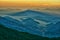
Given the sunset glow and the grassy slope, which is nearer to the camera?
the grassy slope

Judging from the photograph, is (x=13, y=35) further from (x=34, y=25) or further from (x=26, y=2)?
(x=26, y=2)

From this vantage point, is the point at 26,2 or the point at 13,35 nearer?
the point at 13,35

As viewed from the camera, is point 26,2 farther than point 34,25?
Yes

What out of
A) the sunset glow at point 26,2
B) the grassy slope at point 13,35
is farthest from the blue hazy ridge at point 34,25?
the sunset glow at point 26,2

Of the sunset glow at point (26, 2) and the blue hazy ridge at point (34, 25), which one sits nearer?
the blue hazy ridge at point (34, 25)

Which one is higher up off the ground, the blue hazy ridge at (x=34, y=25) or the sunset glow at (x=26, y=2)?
the sunset glow at (x=26, y=2)

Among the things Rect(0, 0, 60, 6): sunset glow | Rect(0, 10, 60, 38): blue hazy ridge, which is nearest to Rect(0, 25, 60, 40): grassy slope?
Rect(0, 10, 60, 38): blue hazy ridge

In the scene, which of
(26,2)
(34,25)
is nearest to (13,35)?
(34,25)

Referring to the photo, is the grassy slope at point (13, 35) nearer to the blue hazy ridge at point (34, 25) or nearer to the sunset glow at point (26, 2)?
the blue hazy ridge at point (34, 25)

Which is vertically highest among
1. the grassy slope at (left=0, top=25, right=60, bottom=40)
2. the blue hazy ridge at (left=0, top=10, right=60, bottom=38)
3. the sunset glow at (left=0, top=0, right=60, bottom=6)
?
the sunset glow at (left=0, top=0, right=60, bottom=6)

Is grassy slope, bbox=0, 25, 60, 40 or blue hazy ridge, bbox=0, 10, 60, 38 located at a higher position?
blue hazy ridge, bbox=0, 10, 60, 38

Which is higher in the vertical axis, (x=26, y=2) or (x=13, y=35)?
(x=26, y=2)

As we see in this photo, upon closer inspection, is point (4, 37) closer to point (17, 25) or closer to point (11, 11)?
point (17, 25)

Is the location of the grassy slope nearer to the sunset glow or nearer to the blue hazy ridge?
the blue hazy ridge
